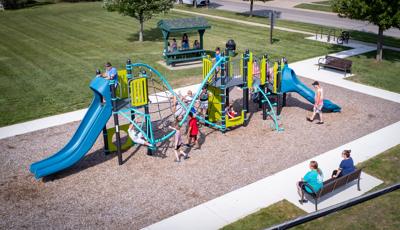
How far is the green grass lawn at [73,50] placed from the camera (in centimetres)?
1906

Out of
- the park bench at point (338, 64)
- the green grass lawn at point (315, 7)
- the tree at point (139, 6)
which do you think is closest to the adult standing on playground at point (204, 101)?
the park bench at point (338, 64)

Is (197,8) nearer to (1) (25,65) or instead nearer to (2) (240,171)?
(1) (25,65)

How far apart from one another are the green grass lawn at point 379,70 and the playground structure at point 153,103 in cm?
523

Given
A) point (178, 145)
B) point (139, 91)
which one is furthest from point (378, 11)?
point (139, 91)

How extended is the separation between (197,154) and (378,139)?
6450mm

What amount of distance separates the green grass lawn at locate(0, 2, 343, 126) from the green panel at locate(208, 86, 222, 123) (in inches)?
223

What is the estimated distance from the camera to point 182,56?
81.2 ft

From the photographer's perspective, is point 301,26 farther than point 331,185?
Yes

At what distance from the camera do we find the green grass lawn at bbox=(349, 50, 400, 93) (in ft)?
68.2

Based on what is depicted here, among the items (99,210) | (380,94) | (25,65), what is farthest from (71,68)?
(380,94)

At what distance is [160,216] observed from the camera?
1055cm

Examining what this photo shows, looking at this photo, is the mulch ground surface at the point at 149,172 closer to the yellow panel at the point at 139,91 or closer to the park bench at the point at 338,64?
the yellow panel at the point at 139,91

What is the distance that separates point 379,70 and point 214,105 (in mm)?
12148

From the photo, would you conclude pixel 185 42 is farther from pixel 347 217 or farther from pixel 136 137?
pixel 347 217
